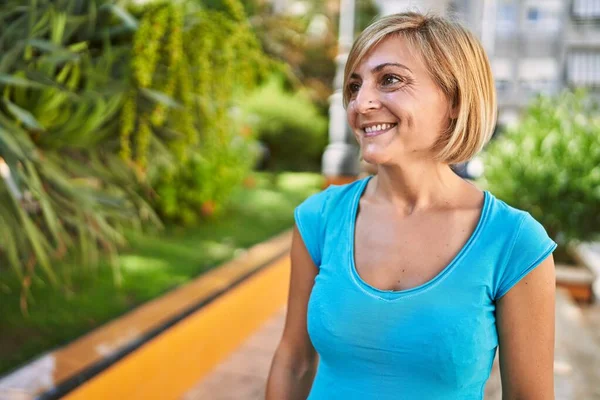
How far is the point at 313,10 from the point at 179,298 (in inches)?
782

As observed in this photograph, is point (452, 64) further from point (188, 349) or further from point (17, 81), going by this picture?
point (188, 349)

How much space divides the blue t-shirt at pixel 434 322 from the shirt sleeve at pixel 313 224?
16cm

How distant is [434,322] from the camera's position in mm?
1312

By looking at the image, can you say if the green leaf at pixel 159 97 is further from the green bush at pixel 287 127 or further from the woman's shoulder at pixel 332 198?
the green bush at pixel 287 127

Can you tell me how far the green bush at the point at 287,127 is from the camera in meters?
16.6

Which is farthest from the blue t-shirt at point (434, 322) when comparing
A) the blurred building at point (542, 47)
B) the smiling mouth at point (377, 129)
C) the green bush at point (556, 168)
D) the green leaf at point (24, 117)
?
the blurred building at point (542, 47)

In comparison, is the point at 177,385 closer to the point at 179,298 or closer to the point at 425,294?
the point at 179,298

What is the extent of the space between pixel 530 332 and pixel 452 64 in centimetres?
58

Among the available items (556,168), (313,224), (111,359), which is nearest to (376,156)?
(313,224)

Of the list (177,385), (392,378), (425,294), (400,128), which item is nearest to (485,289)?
(425,294)

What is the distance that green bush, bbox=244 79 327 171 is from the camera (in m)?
16.6

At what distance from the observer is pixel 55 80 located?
112 inches

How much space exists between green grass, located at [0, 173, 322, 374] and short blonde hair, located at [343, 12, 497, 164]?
2.58 metres

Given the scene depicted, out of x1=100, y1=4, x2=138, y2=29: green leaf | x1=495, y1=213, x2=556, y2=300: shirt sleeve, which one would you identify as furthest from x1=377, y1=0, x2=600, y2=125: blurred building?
x1=495, y1=213, x2=556, y2=300: shirt sleeve
